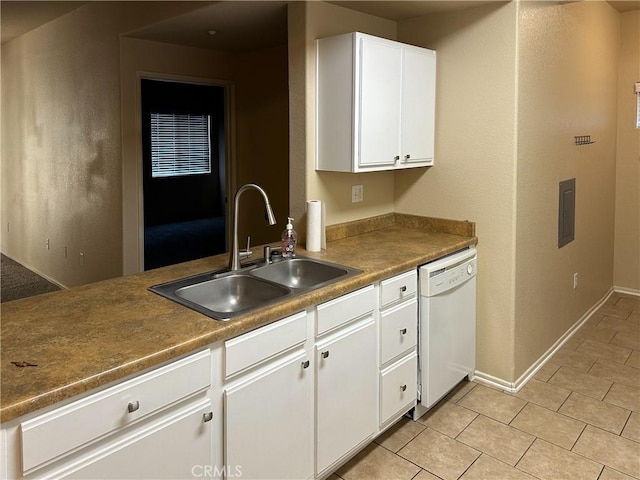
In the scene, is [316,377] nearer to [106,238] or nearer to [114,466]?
[114,466]

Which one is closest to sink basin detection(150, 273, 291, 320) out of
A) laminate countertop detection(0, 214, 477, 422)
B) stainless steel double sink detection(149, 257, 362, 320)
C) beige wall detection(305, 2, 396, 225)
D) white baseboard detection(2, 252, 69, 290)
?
stainless steel double sink detection(149, 257, 362, 320)

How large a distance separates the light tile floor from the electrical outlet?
127 cm

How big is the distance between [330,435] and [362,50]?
179cm

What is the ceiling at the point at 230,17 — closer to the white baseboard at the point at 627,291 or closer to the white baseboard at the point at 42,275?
the white baseboard at the point at 627,291

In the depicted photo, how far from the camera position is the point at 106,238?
14.6ft

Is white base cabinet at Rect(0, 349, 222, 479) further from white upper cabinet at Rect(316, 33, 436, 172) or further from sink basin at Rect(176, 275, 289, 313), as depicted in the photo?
white upper cabinet at Rect(316, 33, 436, 172)

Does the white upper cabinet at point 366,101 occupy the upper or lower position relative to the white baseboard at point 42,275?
upper

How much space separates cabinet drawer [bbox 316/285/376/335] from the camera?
203 centimetres

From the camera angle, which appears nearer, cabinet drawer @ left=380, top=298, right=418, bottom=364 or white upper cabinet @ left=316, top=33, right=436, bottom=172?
cabinet drawer @ left=380, top=298, right=418, bottom=364

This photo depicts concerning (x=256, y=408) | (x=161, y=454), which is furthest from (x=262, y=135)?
(x=161, y=454)

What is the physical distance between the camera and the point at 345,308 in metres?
2.13

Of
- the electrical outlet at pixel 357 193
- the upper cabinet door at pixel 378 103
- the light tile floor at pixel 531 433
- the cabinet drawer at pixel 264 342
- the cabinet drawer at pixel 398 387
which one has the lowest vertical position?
the light tile floor at pixel 531 433

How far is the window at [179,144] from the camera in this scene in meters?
5.57

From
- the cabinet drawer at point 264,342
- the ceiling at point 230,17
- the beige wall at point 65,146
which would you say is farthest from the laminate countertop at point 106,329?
the beige wall at point 65,146
